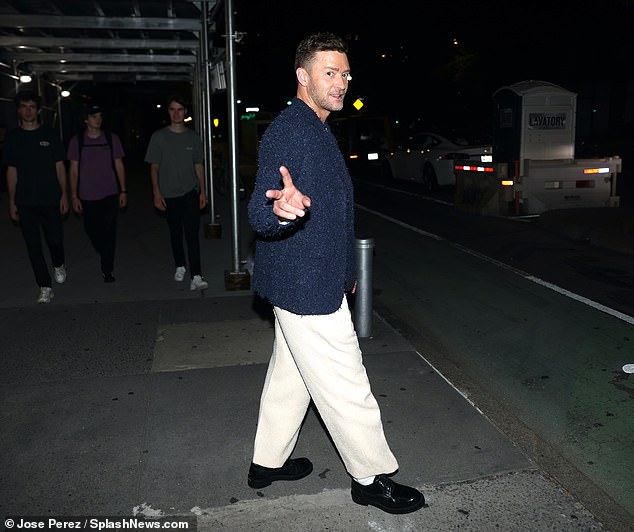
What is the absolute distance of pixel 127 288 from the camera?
7883 mm

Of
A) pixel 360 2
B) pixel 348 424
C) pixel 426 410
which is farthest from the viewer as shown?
pixel 360 2

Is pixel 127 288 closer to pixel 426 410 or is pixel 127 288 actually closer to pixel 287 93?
pixel 426 410

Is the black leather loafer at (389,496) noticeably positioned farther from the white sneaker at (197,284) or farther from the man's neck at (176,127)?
the man's neck at (176,127)

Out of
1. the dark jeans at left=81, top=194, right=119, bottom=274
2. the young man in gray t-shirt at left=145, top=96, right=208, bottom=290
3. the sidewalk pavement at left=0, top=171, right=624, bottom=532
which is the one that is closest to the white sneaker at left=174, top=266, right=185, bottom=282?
the young man in gray t-shirt at left=145, top=96, right=208, bottom=290

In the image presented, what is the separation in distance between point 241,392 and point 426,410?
124 cm

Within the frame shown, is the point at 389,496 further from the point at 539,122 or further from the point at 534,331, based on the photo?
the point at 539,122

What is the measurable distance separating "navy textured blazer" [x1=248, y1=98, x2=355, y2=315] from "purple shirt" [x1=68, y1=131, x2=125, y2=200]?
4.95m

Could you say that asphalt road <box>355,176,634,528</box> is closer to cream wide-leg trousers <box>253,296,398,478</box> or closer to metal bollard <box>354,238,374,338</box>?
metal bollard <box>354,238,374,338</box>

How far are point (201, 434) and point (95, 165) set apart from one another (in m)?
4.32

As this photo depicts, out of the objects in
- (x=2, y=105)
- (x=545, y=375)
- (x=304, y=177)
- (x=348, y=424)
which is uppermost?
(x=2, y=105)

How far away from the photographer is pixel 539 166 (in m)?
12.9

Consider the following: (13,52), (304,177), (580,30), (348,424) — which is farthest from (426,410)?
(580,30)

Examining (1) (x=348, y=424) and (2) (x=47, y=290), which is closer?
(1) (x=348, y=424)

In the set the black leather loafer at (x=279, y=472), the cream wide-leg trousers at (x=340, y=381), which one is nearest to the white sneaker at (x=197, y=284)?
the black leather loafer at (x=279, y=472)
